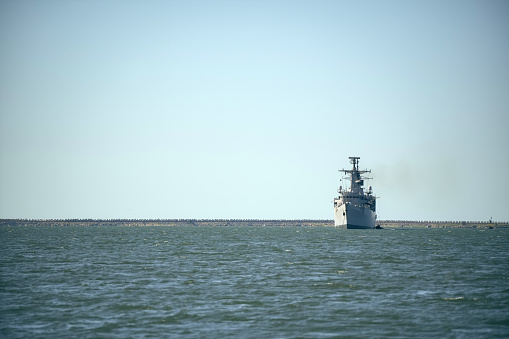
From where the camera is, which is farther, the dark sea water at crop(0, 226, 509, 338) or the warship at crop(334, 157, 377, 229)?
the warship at crop(334, 157, 377, 229)

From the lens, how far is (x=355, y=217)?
154625 mm

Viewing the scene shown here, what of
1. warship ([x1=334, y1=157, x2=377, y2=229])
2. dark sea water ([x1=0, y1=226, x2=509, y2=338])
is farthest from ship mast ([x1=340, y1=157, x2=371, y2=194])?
dark sea water ([x1=0, y1=226, x2=509, y2=338])

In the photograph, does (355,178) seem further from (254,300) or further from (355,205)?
(254,300)

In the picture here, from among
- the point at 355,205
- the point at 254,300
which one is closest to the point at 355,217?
the point at 355,205

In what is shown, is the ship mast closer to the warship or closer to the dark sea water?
the warship

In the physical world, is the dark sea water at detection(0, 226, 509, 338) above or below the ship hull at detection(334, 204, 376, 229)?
below

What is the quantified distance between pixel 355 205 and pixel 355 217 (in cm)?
386

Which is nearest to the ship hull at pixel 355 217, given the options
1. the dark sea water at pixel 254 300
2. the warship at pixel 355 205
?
the warship at pixel 355 205

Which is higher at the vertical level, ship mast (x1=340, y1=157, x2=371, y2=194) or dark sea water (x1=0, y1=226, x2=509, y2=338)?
ship mast (x1=340, y1=157, x2=371, y2=194)

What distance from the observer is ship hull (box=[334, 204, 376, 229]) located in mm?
153500

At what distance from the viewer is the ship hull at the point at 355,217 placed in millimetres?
153500

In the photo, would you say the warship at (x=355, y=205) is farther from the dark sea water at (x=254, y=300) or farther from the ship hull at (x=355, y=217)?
the dark sea water at (x=254, y=300)

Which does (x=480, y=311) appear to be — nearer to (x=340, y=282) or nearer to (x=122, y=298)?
(x=340, y=282)

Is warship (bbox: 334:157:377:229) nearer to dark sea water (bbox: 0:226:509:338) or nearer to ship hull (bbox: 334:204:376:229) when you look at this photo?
ship hull (bbox: 334:204:376:229)
